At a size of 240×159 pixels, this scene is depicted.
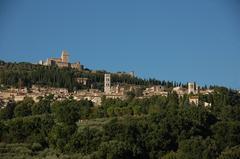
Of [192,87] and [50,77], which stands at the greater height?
[50,77]

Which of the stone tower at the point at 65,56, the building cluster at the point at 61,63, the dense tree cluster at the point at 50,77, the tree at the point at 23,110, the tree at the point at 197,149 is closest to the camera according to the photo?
the tree at the point at 197,149

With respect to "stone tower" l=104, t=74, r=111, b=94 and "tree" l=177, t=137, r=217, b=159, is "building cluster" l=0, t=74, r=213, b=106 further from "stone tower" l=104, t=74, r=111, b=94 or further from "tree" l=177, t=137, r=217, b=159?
"tree" l=177, t=137, r=217, b=159

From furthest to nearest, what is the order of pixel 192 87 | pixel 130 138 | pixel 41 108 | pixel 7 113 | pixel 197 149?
pixel 192 87 → pixel 41 108 → pixel 7 113 → pixel 130 138 → pixel 197 149

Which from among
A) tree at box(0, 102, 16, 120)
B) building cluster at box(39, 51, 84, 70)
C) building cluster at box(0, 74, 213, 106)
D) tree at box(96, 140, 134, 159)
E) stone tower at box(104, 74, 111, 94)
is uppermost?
building cluster at box(39, 51, 84, 70)

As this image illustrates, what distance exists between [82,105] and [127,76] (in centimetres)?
3152

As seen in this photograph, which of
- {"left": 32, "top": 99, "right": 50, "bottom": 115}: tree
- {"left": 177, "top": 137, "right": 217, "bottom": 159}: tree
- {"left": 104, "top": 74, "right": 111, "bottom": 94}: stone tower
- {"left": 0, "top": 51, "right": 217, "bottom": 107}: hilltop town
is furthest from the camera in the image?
{"left": 104, "top": 74, "right": 111, "bottom": 94}: stone tower

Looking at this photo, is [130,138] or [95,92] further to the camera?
[95,92]

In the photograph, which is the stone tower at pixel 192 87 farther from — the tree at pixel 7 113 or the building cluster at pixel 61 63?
the building cluster at pixel 61 63

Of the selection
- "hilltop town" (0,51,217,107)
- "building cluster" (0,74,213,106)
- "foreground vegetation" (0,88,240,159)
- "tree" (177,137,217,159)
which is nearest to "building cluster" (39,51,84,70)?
"hilltop town" (0,51,217,107)

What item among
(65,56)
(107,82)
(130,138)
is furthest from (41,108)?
(65,56)

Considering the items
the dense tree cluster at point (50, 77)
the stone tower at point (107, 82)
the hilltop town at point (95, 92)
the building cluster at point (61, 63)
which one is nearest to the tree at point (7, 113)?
the hilltop town at point (95, 92)

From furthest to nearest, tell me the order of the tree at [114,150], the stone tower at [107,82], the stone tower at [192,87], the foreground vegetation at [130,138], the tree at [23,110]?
the stone tower at [107,82] < the stone tower at [192,87] < the tree at [23,110] < the foreground vegetation at [130,138] < the tree at [114,150]

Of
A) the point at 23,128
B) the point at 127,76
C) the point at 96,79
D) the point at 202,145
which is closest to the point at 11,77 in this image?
the point at 96,79

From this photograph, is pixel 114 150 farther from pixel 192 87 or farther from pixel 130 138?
pixel 192 87
